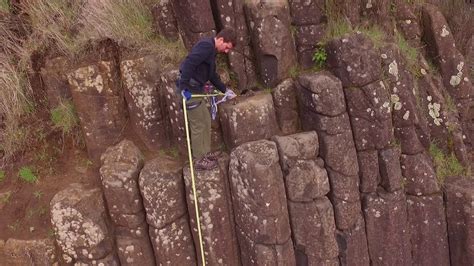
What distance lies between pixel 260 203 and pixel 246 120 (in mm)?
1554

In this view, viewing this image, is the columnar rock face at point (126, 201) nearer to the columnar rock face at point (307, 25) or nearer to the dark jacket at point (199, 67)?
the dark jacket at point (199, 67)

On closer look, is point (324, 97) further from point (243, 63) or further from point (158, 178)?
point (158, 178)

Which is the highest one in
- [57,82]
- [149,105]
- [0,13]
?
[0,13]

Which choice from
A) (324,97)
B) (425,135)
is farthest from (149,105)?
(425,135)

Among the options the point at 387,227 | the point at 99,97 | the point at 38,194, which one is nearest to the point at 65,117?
the point at 99,97

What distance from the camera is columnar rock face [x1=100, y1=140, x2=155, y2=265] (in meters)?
7.68

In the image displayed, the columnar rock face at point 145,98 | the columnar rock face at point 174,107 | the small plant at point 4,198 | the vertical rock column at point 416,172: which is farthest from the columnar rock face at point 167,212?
the vertical rock column at point 416,172

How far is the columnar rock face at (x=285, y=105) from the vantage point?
28.2 ft

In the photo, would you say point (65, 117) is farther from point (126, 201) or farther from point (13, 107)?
point (126, 201)

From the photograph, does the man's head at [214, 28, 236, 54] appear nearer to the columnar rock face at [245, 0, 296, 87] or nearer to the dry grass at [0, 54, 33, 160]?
the columnar rock face at [245, 0, 296, 87]

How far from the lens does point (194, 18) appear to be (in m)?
8.32

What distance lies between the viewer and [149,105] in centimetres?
827

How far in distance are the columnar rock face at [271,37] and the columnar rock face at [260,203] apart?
65.2 inches

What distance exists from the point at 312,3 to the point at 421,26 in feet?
11.3
